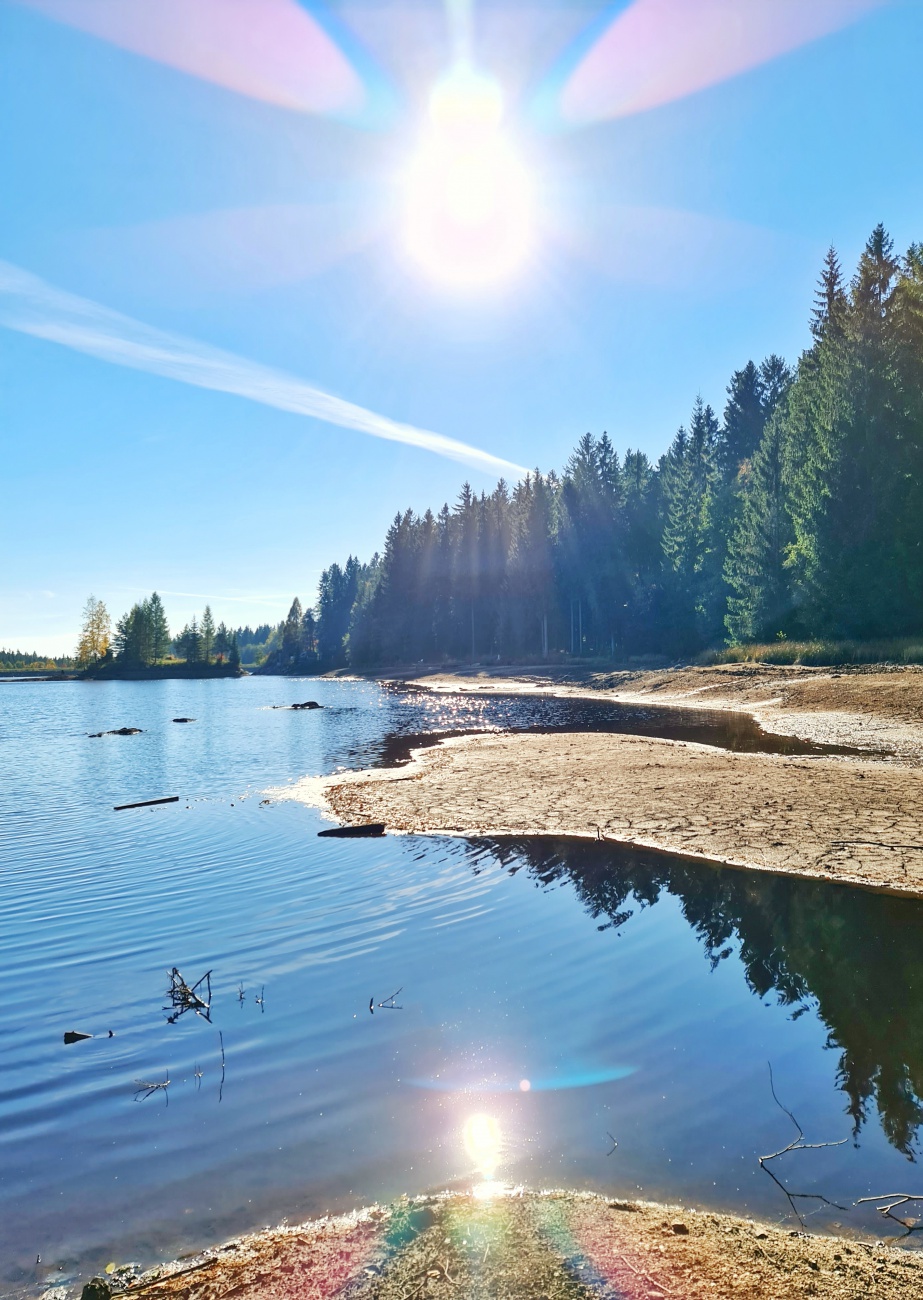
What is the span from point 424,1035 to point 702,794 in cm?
1102

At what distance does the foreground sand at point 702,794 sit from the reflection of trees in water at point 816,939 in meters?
0.69

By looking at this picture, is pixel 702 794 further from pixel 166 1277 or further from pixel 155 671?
pixel 155 671

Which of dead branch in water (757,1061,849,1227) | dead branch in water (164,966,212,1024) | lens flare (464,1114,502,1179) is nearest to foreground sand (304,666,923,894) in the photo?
dead branch in water (757,1061,849,1227)

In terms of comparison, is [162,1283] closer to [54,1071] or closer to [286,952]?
[54,1071]

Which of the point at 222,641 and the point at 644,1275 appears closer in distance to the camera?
the point at 644,1275

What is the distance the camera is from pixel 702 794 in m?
16.0

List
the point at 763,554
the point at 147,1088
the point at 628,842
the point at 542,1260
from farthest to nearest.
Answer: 1. the point at 763,554
2. the point at 628,842
3. the point at 147,1088
4. the point at 542,1260

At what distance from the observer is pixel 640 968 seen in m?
8.19

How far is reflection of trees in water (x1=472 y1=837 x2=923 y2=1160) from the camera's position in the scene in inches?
226

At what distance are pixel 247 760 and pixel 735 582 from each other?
A: 43.7 metres

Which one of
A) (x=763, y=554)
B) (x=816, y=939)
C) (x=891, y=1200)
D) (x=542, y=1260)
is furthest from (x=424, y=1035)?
(x=763, y=554)

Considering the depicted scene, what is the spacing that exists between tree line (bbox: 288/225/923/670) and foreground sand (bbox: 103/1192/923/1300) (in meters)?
45.9

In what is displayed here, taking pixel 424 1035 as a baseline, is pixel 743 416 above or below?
above

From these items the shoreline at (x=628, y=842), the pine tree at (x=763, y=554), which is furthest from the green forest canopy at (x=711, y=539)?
the shoreline at (x=628, y=842)
